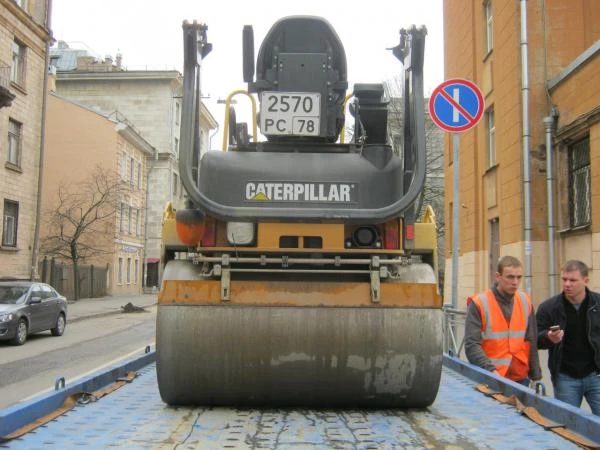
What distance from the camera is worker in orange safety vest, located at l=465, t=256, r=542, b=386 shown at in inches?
203

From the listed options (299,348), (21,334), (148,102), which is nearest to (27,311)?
Result: (21,334)

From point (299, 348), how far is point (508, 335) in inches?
73.0

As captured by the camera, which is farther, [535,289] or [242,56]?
[535,289]

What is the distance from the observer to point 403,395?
439 centimetres

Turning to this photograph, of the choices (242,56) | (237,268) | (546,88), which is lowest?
(237,268)

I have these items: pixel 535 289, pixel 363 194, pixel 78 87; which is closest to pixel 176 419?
pixel 363 194

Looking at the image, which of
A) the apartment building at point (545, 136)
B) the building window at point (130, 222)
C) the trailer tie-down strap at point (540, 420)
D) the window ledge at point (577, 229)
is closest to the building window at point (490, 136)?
the apartment building at point (545, 136)

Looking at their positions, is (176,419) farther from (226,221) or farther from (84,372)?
(84,372)

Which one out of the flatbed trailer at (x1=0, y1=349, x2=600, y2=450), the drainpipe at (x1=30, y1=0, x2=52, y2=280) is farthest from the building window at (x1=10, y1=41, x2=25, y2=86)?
the flatbed trailer at (x1=0, y1=349, x2=600, y2=450)

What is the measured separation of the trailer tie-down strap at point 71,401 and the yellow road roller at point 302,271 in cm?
53

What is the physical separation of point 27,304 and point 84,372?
18.5 ft

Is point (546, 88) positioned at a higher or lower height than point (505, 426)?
higher

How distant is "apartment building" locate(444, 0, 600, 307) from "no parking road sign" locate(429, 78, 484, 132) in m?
5.31

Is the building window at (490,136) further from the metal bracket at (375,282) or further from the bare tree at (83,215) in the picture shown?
the bare tree at (83,215)
